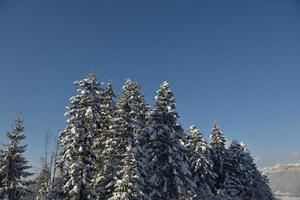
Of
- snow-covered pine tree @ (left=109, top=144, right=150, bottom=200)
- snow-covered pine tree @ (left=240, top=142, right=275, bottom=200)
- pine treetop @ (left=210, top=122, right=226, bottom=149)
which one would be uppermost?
pine treetop @ (left=210, top=122, right=226, bottom=149)

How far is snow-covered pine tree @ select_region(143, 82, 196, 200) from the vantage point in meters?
37.7

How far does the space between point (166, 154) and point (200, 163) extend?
12.1 meters

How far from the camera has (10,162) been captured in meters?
38.4

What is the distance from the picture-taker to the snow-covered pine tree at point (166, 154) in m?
37.7

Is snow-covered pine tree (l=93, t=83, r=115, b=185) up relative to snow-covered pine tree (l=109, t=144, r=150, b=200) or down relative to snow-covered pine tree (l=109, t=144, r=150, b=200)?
up

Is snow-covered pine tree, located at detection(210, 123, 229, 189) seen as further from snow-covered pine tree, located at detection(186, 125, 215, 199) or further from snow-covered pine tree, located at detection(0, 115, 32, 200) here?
snow-covered pine tree, located at detection(0, 115, 32, 200)

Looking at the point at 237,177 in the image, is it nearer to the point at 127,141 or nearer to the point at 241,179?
the point at 241,179

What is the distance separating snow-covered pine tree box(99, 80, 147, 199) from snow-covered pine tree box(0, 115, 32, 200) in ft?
25.8

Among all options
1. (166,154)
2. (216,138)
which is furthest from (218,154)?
(166,154)

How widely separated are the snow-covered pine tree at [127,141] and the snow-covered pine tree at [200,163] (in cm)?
1148

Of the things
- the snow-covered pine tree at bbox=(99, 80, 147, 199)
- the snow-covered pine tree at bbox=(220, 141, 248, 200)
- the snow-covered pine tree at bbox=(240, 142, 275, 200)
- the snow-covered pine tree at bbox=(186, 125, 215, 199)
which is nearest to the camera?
the snow-covered pine tree at bbox=(99, 80, 147, 199)

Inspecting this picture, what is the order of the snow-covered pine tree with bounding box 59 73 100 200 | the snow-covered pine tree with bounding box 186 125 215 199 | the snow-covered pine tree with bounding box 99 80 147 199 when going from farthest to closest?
the snow-covered pine tree with bounding box 186 125 215 199 → the snow-covered pine tree with bounding box 59 73 100 200 → the snow-covered pine tree with bounding box 99 80 147 199

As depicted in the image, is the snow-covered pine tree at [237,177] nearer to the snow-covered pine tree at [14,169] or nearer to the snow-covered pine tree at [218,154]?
the snow-covered pine tree at [218,154]

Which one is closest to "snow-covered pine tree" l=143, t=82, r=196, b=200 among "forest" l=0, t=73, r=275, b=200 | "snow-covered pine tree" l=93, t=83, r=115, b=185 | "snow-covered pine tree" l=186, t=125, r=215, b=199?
"forest" l=0, t=73, r=275, b=200
